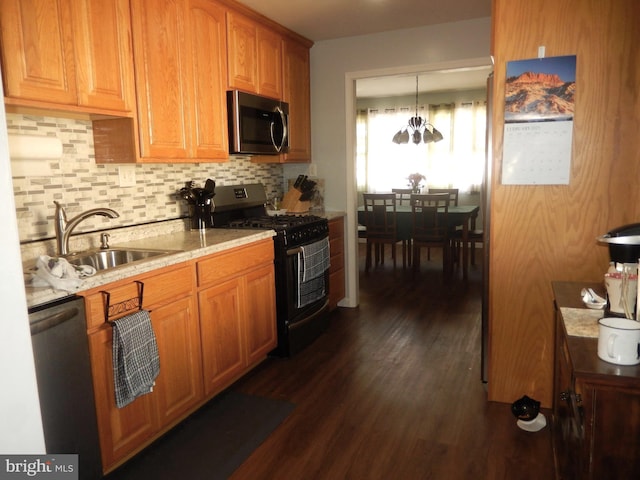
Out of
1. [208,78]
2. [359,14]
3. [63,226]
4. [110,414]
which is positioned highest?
[359,14]

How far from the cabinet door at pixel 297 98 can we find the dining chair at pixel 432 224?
5.37 feet

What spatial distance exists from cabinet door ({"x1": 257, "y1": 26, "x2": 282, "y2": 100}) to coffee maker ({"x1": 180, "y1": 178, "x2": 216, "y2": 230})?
0.84 m

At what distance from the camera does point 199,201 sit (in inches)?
119

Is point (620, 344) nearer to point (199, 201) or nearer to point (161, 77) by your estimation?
point (161, 77)

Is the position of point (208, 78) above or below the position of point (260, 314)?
above

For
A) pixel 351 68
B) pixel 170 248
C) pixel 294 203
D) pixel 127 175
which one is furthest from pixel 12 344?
pixel 351 68

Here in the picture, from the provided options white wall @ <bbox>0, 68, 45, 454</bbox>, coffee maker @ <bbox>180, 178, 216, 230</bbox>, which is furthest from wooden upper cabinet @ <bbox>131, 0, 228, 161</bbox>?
white wall @ <bbox>0, 68, 45, 454</bbox>

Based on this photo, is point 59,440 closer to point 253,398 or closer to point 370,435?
point 253,398

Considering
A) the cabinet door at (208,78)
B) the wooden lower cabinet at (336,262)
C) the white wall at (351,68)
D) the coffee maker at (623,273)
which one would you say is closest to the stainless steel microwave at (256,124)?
the cabinet door at (208,78)

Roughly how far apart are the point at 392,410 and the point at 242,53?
7.94ft

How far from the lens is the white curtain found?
A: 702 cm

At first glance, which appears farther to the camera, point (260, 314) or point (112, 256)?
point (260, 314)

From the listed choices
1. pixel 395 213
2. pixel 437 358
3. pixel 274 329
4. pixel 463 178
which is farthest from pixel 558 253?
pixel 463 178

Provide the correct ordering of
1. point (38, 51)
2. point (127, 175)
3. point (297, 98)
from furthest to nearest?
point (297, 98) → point (127, 175) → point (38, 51)
